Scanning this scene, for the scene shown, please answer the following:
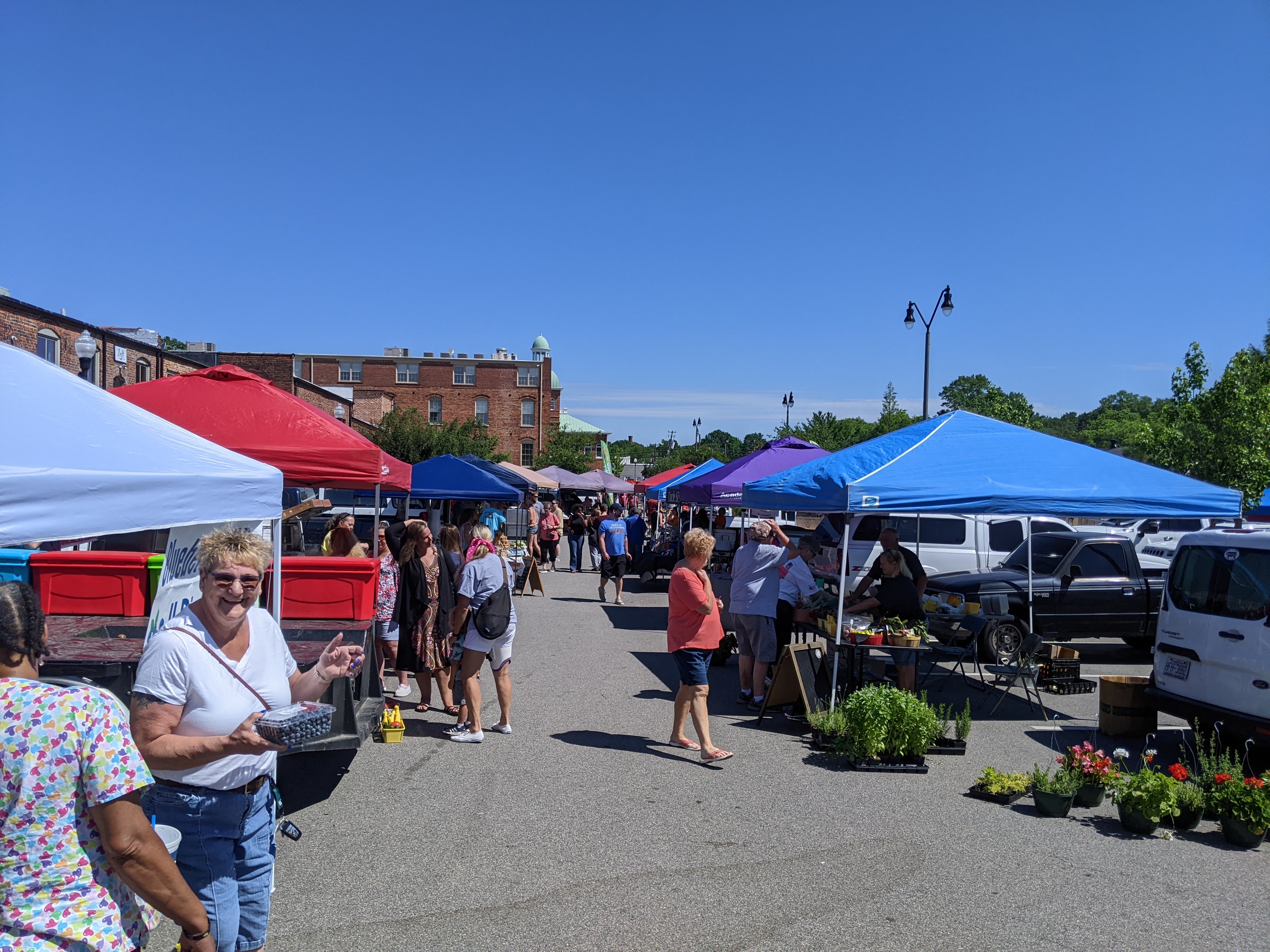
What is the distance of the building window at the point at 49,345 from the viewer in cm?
2758

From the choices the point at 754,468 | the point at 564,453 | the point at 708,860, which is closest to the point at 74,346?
the point at 754,468

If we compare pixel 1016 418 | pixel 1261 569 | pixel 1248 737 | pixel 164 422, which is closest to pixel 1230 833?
pixel 1248 737

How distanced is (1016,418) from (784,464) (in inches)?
1760

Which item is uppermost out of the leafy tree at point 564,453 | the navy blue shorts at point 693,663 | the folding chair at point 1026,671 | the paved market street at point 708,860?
the leafy tree at point 564,453

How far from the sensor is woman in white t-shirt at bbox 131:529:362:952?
9.84 feet

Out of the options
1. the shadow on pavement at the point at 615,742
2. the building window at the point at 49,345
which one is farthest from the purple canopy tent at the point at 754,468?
the building window at the point at 49,345

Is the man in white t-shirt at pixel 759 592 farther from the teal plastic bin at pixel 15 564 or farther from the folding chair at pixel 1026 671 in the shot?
the teal plastic bin at pixel 15 564

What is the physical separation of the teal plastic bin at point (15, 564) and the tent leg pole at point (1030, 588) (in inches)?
379

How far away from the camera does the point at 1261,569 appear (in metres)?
7.48

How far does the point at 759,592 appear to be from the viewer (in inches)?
368

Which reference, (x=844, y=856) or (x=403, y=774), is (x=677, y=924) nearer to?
(x=844, y=856)

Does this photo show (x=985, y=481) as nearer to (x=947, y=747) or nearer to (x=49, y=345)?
(x=947, y=747)

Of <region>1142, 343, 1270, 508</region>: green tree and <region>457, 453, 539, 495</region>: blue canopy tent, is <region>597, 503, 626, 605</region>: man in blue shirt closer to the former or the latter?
<region>457, 453, 539, 495</region>: blue canopy tent

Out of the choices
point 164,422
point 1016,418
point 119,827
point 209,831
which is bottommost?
point 209,831
